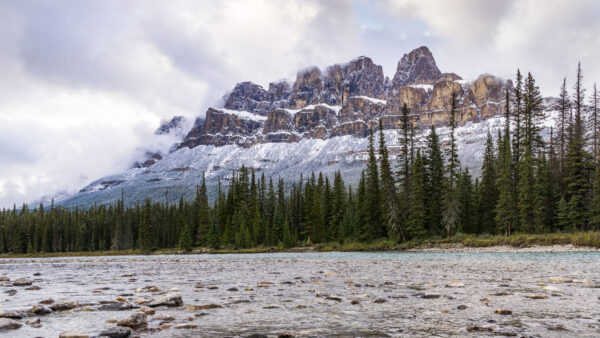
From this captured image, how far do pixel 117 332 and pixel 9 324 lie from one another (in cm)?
292

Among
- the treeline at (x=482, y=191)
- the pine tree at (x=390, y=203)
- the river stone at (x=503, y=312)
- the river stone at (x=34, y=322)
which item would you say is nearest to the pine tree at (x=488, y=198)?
the treeline at (x=482, y=191)

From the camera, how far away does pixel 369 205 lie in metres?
65.6

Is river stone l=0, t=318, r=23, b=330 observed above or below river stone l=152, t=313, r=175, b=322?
above

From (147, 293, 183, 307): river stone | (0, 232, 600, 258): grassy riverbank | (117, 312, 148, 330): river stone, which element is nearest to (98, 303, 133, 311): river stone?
(147, 293, 183, 307): river stone

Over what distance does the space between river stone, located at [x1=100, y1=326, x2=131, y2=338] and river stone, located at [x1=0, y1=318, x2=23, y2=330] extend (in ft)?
7.85

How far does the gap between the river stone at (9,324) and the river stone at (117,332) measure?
2.39 m

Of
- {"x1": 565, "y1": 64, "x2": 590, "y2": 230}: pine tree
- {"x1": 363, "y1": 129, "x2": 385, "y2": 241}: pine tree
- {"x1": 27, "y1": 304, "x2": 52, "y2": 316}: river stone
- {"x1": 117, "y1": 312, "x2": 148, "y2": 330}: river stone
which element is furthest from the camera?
{"x1": 363, "y1": 129, "x2": 385, "y2": 241}: pine tree

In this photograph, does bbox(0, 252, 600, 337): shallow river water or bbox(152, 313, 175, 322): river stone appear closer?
bbox(0, 252, 600, 337): shallow river water

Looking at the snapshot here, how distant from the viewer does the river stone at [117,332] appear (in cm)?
746

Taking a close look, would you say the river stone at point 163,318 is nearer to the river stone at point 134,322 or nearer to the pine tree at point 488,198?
the river stone at point 134,322

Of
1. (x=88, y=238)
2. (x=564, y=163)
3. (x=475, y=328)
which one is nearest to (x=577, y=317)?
(x=475, y=328)

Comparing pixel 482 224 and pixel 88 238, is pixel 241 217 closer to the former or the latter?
pixel 482 224

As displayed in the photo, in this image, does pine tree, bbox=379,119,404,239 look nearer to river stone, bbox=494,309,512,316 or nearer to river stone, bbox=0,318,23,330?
river stone, bbox=494,309,512,316

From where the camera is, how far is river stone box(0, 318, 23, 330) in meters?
8.43
